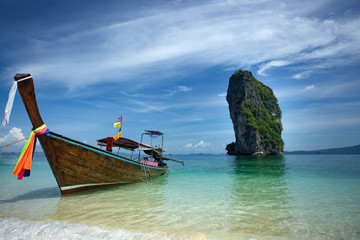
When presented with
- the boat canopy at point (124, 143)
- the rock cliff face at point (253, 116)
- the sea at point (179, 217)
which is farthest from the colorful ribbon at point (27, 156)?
the rock cliff face at point (253, 116)

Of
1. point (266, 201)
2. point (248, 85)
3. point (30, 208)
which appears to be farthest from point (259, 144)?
point (30, 208)

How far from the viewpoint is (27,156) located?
527 cm

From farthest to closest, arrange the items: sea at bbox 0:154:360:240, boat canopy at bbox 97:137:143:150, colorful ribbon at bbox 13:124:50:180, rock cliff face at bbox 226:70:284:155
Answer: rock cliff face at bbox 226:70:284:155
boat canopy at bbox 97:137:143:150
colorful ribbon at bbox 13:124:50:180
sea at bbox 0:154:360:240

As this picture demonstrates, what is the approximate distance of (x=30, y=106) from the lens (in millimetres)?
5508

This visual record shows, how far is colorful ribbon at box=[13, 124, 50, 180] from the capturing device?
16.7 feet

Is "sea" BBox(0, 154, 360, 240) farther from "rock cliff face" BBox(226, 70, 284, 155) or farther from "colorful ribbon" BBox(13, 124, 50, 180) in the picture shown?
"rock cliff face" BBox(226, 70, 284, 155)

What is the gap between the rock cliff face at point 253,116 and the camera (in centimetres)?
6097

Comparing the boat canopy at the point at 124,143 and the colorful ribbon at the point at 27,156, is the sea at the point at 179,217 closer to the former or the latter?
the colorful ribbon at the point at 27,156

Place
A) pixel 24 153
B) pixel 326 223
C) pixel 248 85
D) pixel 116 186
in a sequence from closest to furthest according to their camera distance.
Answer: pixel 326 223
pixel 24 153
pixel 116 186
pixel 248 85

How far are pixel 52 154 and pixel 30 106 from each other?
5.63 ft

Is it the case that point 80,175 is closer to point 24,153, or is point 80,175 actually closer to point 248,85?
point 24,153

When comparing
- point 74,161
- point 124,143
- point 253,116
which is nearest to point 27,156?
point 74,161

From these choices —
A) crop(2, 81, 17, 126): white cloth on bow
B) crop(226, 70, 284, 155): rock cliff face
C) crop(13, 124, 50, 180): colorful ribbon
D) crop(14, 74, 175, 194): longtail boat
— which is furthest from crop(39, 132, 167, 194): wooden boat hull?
crop(226, 70, 284, 155): rock cliff face

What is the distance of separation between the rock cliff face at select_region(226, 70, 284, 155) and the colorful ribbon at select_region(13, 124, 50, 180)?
6005 centimetres
